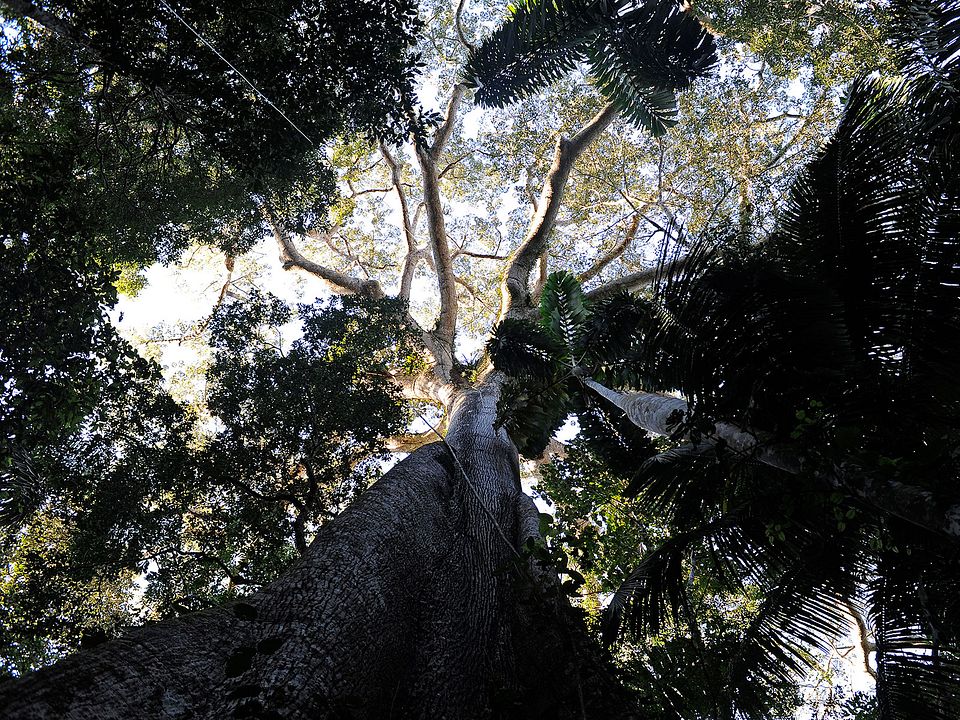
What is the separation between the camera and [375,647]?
257 cm

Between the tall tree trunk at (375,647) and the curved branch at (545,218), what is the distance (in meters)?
4.65

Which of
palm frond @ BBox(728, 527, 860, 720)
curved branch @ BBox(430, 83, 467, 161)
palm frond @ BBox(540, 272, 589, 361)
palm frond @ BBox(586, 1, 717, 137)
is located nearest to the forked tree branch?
curved branch @ BBox(430, 83, 467, 161)

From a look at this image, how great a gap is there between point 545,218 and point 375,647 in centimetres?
719

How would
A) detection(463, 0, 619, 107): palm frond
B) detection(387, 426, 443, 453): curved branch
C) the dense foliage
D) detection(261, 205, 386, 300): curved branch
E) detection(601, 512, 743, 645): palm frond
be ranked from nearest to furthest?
the dense foliage → detection(601, 512, 743, 645): palm frond → detection(463, 0, 619, 107): palm frond → detection(387, 426, 443, 453): curved branch → detection(261, 205, 386, 300): curved branch

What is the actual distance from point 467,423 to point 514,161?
329 inches

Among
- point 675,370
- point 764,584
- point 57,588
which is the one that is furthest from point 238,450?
point 764,584

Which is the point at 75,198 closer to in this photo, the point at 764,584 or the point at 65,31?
the point at 65,31

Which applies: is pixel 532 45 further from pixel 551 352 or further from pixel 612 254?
pixel 612 254

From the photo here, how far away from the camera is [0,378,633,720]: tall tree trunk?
1.87 metres

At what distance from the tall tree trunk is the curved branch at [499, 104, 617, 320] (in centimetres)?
465

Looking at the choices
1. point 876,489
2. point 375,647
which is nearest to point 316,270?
point 375,647

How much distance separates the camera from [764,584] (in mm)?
3281

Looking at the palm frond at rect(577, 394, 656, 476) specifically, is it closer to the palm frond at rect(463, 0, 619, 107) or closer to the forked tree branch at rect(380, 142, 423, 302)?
the palm frond at rect(463, 0, 619, 107)

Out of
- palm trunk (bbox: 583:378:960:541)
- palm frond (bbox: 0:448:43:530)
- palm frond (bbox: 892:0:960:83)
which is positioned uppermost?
palm frond (bbox: 892:0:960:83)
